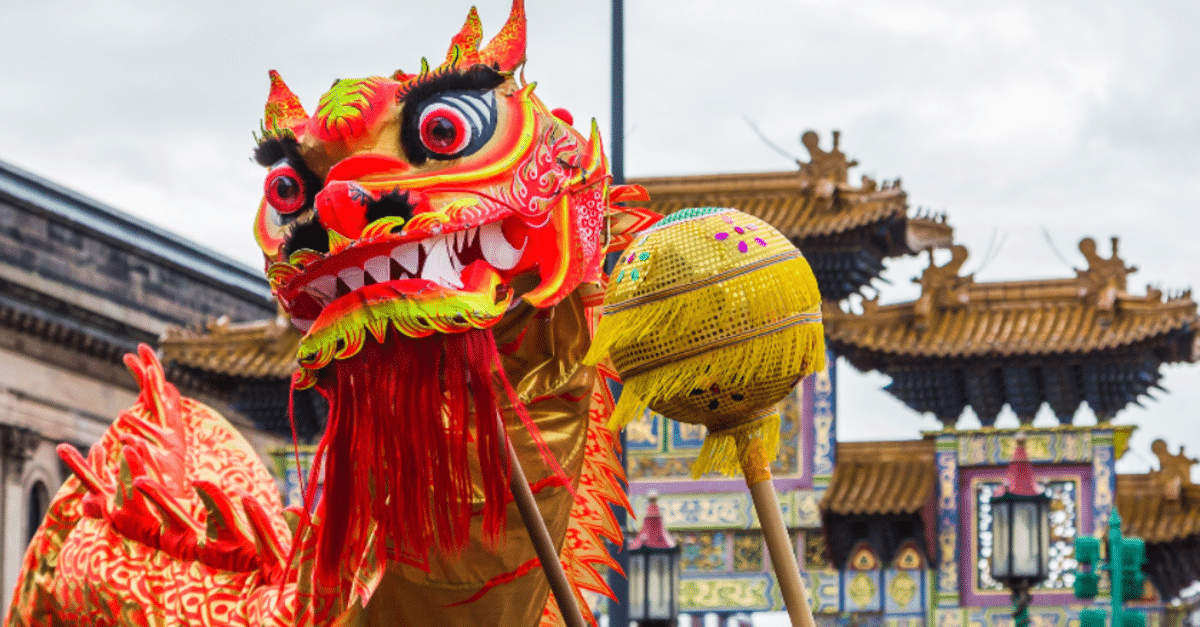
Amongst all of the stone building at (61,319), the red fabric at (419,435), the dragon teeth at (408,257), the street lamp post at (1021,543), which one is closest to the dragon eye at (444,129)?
the dragon teeth at (408,257)

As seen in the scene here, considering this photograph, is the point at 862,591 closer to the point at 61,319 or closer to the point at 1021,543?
the point at 1021,543

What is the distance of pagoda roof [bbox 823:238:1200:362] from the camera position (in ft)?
60.4

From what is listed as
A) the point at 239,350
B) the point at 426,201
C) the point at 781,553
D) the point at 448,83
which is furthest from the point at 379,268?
the point at 239,350

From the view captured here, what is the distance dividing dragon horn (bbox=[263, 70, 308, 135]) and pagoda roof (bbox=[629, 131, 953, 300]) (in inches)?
574

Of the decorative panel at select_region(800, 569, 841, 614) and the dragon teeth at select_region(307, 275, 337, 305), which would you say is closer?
the dragon teeth at select_region(307, 275, 337, 305)

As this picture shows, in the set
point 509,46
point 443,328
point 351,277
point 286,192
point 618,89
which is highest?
point 618,89

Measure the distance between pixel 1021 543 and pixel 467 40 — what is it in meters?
7.68

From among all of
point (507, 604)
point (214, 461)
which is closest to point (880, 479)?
point (214, 461)

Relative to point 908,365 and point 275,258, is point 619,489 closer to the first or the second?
point 275,258

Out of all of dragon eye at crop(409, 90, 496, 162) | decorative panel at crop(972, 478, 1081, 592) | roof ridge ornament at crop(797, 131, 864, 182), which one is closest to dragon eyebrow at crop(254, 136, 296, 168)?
dragon eye at crop(409, 90, 496, 162)

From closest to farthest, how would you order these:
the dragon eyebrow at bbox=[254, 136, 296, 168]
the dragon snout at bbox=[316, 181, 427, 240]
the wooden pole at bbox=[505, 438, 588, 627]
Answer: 1. the wooden pole at bbox=[505, 438, 588, 627]
2. the dragon snout at bbox=[316, 181, 427, 240]
3. the dragon eyebrow at bbox=[254, 136, 296, 168]

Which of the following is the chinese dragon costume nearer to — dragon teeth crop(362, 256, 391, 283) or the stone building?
dragon teeth crop(362, 256, 391, 283)

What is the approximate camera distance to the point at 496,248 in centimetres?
402

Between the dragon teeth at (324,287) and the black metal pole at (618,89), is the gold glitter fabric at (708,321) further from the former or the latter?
the black metal pole at (618,89)
